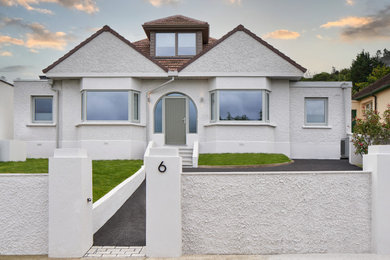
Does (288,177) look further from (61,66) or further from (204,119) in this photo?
(61,66)

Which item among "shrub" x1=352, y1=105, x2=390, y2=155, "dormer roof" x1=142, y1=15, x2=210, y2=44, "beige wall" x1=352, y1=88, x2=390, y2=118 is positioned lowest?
"shrub" x1=352, y1=105, x2=390, y2=155

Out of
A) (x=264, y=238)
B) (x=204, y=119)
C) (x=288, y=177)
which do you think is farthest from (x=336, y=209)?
(x=204, y=119)

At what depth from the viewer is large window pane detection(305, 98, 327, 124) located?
17.1 metres

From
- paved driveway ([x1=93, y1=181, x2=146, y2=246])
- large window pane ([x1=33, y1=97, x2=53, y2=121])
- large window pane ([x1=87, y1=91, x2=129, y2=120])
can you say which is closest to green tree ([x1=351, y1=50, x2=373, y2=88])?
large window pane ([x1=87, y1=91, x2=129, y2=120])

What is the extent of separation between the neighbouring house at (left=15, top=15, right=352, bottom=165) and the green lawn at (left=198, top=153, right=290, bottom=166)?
0.90 meters

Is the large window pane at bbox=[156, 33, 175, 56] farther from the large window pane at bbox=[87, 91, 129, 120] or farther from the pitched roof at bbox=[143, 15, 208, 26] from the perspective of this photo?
the large window pane at bbox=[87, 91, 129, 120]

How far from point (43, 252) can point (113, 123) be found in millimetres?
10456

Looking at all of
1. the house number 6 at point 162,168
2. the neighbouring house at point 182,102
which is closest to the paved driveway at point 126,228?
the house number 6 at point 162,168

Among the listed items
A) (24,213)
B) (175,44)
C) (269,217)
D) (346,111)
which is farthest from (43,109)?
(346,111)

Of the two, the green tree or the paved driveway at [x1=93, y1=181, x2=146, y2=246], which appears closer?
the paved driveway at [x1=93, y1=181, x2=146, y2=246]

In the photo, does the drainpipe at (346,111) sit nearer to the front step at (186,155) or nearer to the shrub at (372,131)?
the shrub at (372,131)

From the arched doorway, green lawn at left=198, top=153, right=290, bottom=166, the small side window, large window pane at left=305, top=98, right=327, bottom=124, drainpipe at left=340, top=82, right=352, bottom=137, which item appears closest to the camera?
green lawn at left=198, top=153, right=290, bottom=166

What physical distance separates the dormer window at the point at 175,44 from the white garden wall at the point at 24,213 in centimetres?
1365

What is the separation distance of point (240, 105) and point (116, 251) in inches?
451
